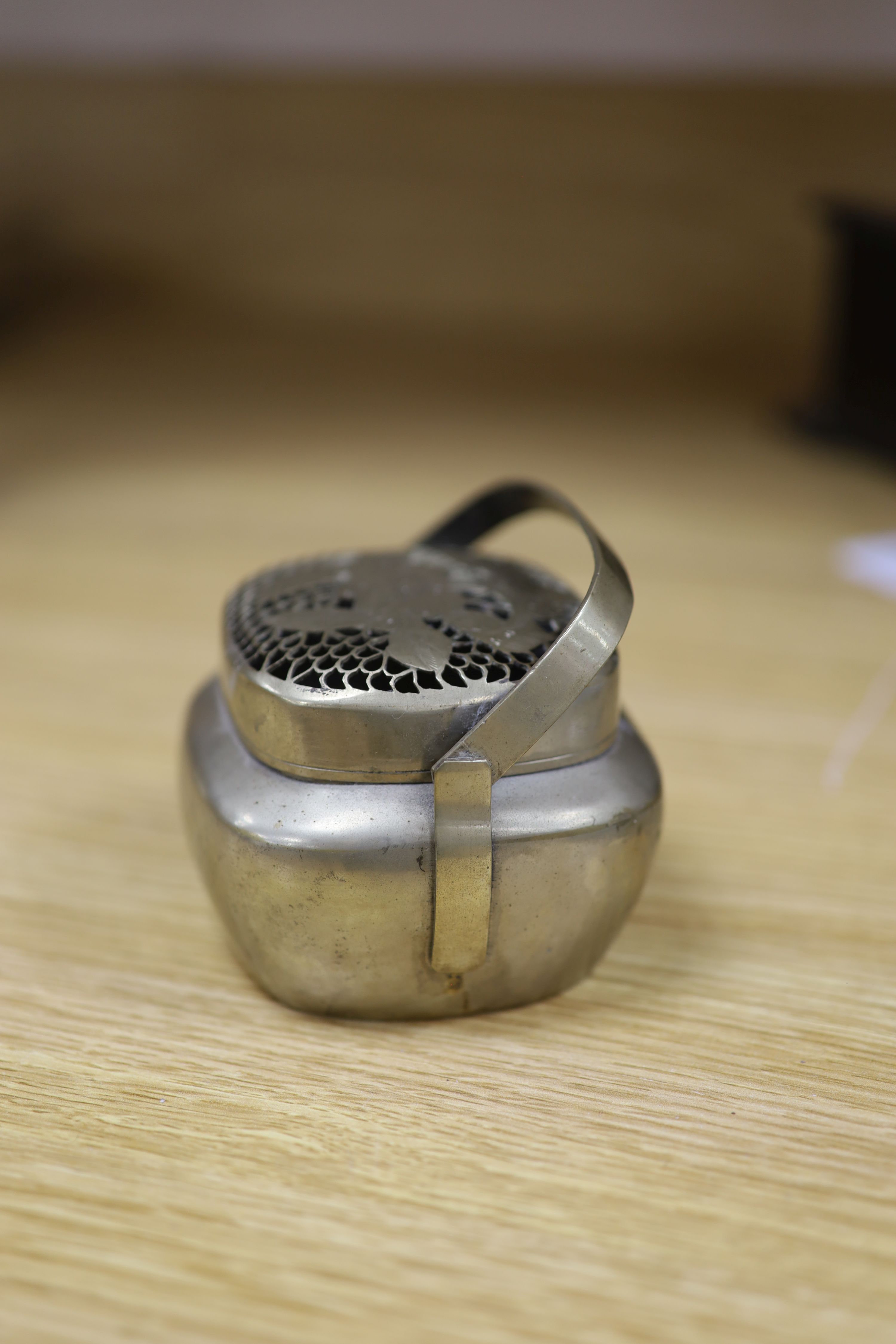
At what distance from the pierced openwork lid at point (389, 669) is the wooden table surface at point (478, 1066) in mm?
113

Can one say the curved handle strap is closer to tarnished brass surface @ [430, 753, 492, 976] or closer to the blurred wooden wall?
tarnished brass surface @ [430, 753, 492, 976]

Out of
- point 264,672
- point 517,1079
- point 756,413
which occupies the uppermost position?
point 264,672

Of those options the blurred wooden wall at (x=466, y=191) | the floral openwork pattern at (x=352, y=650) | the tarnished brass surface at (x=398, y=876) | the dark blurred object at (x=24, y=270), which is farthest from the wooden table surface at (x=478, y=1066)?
the dark blurred object at (x=24, y=270)

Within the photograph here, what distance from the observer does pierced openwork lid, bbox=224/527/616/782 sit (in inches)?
Result: 16.6

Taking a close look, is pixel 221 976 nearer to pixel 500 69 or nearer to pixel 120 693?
pixel 120 693

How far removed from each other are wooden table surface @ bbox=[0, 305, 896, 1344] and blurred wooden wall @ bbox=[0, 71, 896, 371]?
0.77 m

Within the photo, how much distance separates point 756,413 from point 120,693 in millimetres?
906

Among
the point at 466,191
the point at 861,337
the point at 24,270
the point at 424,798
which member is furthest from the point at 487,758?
the point at 24,270

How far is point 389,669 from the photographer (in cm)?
43

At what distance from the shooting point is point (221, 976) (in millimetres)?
504

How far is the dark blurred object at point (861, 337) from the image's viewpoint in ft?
4.06

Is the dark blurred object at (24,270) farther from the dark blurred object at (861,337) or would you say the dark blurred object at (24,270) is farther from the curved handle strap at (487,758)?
the curved handle strap at (487,758)

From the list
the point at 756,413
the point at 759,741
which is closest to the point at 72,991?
the point at 759,741

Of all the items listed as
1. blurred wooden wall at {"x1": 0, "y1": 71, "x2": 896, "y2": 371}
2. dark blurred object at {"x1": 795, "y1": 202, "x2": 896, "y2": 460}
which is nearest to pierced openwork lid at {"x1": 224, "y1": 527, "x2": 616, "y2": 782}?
dark blurred object at {"x1": 795, "y1": 202, "x2": 896, "y2": 460}
